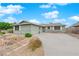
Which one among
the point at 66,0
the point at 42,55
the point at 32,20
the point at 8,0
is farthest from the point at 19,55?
the point at 66,0

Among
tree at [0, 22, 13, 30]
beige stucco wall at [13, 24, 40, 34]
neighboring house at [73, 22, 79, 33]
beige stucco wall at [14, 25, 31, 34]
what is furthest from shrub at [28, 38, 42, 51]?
neighboring house at [73, 22, 79, 33]

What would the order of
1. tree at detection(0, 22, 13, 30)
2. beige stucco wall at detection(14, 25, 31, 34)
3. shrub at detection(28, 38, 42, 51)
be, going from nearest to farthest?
shrub at detection(28, 38, 42, 51)
tree at detection(0, 22, 13, 30)
beige stucco wall at detection(14, 25, 31, 34)

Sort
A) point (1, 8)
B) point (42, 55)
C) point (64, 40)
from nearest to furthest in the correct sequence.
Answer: point (42, 55) → point (1, 8) → point (64, 40)

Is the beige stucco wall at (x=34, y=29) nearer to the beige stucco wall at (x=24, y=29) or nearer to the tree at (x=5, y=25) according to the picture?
the beige stucco wall at (x=24, y=29)

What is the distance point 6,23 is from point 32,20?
0.80 m

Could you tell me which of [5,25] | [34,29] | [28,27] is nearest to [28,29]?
[28,27]

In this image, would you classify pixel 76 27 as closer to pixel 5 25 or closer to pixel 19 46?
pixel 19 46

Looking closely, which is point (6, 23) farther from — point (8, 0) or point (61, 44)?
point (61, 44)

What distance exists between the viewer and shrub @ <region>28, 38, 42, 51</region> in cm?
567

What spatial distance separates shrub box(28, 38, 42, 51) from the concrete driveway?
15 centimetres

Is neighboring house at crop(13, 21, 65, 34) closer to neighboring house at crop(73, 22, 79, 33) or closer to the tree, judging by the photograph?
the tree

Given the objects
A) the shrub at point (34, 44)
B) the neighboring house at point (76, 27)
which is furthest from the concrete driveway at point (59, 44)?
the neighboring house at point (76, 27)

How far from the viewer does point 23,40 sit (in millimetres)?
6047

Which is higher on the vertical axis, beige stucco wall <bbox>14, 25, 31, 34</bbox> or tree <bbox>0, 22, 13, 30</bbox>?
tree <bbox>0, 22, 13, 30</bbox>
